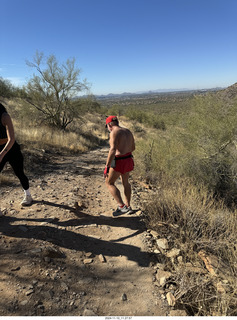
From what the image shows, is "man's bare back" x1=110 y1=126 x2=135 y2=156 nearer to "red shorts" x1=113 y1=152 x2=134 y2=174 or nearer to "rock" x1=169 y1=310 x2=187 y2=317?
"red shorts" x1=113 y1=152 x2=134 y2=174

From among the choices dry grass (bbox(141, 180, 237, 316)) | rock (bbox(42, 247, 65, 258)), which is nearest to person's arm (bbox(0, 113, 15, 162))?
rock (bbox(42, 247, 65, 258))

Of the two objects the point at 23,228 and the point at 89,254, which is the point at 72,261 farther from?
the point at 23,228

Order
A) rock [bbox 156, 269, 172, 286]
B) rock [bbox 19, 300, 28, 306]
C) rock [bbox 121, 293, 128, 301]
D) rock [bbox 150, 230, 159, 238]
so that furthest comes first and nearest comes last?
rock [bbox 150, 230, 159, 238], rock [bbox 156, 269, 172, 286], rock [bbox 121, 293, 128, 301], rock [bbox 19, 300, 28, 306]

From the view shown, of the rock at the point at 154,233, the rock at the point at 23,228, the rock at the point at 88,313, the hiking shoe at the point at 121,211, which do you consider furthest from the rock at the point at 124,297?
the rock at the point at 23,228

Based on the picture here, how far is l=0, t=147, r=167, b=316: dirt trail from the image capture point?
73.1 inches

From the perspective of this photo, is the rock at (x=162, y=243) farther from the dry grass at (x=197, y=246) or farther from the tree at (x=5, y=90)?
the tree at (x=5, y=90)

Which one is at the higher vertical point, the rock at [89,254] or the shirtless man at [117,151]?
the shirtless man at [117,151]

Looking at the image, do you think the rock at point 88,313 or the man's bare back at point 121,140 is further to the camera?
the man's bare back at point 121,140

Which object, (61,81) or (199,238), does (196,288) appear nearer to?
(199,238)

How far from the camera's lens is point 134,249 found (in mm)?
2762

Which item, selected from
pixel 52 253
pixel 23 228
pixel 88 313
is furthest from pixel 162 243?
pixel 23 228

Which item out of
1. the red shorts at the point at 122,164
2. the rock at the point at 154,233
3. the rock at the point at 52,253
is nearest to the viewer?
the rock at the point at 52,253

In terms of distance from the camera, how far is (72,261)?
2.41m

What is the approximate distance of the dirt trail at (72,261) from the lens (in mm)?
1856
